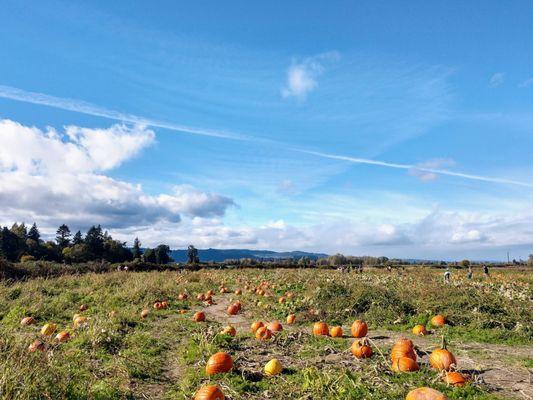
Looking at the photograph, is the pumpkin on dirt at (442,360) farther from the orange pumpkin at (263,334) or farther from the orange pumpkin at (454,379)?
the orange pumpkin at (263,334)

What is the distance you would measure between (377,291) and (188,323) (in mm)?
7122

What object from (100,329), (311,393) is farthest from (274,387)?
(100,329)

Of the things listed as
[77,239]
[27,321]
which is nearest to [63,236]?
[77,239]

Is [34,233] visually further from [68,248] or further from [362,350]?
[362,350]

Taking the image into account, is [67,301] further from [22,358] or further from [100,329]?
[22,358]

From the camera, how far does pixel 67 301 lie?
17.3m

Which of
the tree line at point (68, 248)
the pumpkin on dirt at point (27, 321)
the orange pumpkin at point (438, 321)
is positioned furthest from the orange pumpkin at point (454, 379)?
the tree line at point (68, 248)

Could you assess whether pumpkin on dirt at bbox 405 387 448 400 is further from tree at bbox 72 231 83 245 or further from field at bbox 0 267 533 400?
tree at bbox 72 231 83 245

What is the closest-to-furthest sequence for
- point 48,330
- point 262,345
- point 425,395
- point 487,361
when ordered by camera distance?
point 425,395
point 487,361
point 262,345
point 48,330

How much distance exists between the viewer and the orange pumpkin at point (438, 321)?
41.1 ft

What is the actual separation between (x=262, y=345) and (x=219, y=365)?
92.3 inches

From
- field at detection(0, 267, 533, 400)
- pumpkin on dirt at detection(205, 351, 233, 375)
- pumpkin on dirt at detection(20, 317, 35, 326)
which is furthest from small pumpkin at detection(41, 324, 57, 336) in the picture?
pumpkin on dirt at detection(205, 351, 233, 375)

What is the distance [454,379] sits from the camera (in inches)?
256

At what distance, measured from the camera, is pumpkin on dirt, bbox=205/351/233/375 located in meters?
7.44
